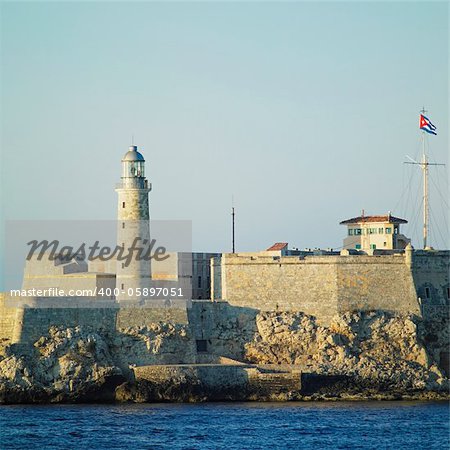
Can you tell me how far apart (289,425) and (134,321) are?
9152mm

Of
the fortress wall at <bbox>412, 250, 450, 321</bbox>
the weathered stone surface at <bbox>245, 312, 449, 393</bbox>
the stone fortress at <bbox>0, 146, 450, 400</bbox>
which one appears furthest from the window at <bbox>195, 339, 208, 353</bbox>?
the fortress wall at <bbox>412, 250, 450, 321</bbox>

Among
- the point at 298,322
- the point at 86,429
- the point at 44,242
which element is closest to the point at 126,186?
the point at 44,242

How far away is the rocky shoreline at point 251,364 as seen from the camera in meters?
47.7

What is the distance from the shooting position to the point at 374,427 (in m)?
43.0

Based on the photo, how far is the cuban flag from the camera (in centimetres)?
5356

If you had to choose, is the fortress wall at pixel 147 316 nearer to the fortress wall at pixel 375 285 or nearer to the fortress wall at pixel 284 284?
the fortress wall at pixel 284 284

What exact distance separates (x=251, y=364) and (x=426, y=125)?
11427 millimetres

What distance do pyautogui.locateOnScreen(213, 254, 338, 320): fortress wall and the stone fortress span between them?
0.04 metres

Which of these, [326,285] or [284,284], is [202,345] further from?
[326,285]

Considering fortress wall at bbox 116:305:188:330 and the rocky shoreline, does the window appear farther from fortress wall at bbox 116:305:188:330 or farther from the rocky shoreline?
fortress wall at bbox 116:305:188:330

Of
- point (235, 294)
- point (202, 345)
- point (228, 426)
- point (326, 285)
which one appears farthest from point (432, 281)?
point (228, 426)

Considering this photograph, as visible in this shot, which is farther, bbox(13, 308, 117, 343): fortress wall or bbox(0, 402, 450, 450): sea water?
bbox(13, 308, 117, 343): fortress wall

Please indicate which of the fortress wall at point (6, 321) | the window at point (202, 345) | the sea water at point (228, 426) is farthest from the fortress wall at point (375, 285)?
the fortress wall at point (6, 321)

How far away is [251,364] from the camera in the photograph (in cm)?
4997
